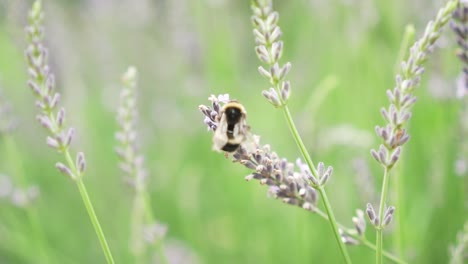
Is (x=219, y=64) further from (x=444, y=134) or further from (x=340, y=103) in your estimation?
(x=444, y=134)

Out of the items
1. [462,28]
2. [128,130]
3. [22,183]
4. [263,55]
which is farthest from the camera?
[22,183]

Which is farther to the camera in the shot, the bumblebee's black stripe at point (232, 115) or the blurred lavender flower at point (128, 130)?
the blurred lavender flower at point (128, 130)

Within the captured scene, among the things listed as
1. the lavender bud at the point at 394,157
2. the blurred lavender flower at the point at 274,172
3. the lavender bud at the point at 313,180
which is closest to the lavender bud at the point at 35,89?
the blurred lavender flower at the point at 274,172

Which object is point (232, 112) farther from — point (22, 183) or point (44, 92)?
point (22, 183)

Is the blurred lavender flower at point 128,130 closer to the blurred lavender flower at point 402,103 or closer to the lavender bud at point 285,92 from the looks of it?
the lavender bud at point 285,92

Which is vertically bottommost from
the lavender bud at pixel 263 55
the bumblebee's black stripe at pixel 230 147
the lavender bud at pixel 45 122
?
the lavender bud at pixel 45 122

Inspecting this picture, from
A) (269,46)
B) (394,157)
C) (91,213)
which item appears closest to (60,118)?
(91,213)
